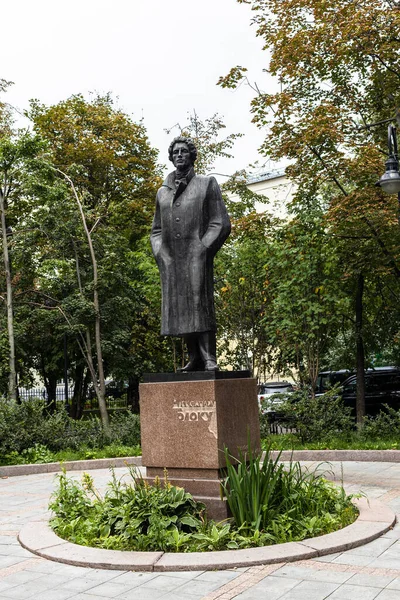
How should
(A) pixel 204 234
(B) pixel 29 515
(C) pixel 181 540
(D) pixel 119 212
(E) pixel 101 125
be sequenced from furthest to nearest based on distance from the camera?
(E) pixel 101 125, (D) pixel 119 212, (B) pixel 29 515, (A) pixel 204 234, (C) pixel 181 540

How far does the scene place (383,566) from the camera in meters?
5.34

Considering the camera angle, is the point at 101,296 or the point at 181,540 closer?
the point at 181,540

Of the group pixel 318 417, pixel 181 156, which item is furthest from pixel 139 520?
pixel 318 417

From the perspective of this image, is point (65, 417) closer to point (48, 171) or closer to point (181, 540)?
point (48, 171)

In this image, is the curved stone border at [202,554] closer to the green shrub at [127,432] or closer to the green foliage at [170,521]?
the green foliage at [170,521]

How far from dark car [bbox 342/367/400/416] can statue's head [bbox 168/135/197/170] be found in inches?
554

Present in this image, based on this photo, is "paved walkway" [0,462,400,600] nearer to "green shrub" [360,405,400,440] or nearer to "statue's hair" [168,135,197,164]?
"statue's hair" [168,135,197,164]

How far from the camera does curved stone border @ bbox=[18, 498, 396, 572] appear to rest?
5.49 meters

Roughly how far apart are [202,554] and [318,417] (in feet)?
27.8

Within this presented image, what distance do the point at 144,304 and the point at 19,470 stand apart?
1158 centimetres

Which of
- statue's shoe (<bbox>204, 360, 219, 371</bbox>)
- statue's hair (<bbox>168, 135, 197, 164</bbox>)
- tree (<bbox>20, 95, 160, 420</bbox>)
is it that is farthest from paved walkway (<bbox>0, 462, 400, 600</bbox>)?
tree (<bbox>20, 95, 160, 420</bbox>)

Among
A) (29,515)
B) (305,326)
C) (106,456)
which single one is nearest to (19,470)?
(106,456)

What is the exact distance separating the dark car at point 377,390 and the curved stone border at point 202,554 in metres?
14.0

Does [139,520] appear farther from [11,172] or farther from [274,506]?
[11,172]
